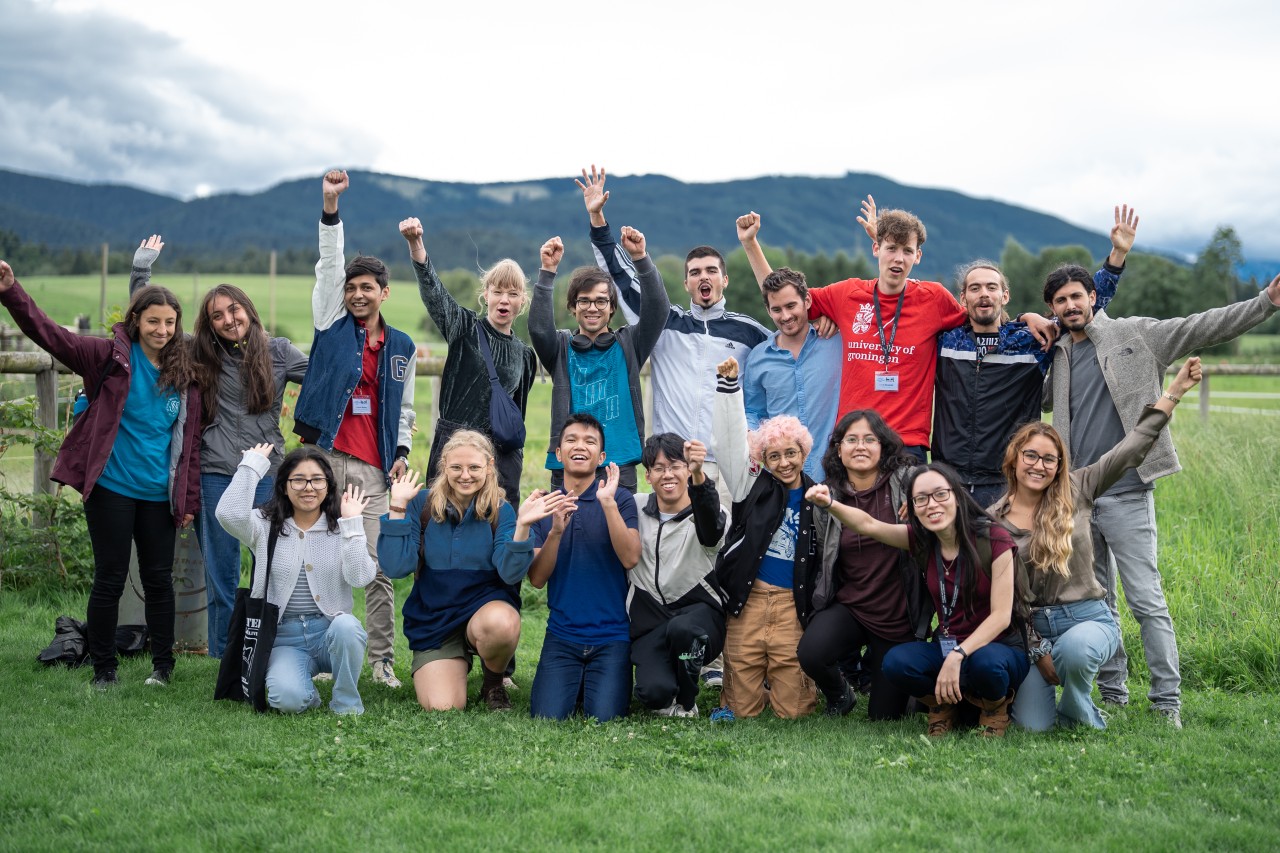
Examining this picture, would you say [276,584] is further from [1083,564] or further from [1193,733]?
[1193,733]

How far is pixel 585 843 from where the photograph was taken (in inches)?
140

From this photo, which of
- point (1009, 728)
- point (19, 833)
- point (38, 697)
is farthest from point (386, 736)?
point (1009, 728)

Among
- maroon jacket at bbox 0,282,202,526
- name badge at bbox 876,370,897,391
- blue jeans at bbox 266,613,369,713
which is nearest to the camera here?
blue jeans at bbox 266,613,369,713

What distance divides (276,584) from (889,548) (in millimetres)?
3142

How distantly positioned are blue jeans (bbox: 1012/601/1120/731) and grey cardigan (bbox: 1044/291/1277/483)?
791 mm

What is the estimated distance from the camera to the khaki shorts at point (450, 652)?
547 cm

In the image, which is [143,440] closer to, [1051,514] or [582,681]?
[582,681]

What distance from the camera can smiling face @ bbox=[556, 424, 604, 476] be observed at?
543 cm

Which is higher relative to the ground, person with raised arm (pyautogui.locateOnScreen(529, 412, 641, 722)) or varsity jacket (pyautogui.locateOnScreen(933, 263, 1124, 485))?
varsity jacket (pyautogui.locateOnScreen(933, 263, 1124, 485))

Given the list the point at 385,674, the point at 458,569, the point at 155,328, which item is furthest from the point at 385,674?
the point at 155,328

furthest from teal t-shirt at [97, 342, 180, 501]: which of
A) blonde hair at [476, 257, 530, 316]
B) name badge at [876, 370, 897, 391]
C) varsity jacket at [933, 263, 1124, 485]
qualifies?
varsity jacket at [933, 263, 1124, 485]

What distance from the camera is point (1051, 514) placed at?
5008 millimetres

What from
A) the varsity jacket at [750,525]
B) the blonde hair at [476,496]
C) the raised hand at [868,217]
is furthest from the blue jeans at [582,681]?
the raised hand at [868,217]

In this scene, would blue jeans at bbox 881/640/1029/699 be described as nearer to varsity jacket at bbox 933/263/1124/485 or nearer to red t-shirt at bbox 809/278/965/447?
varsity jacket at bbox 933/263/1124/485
